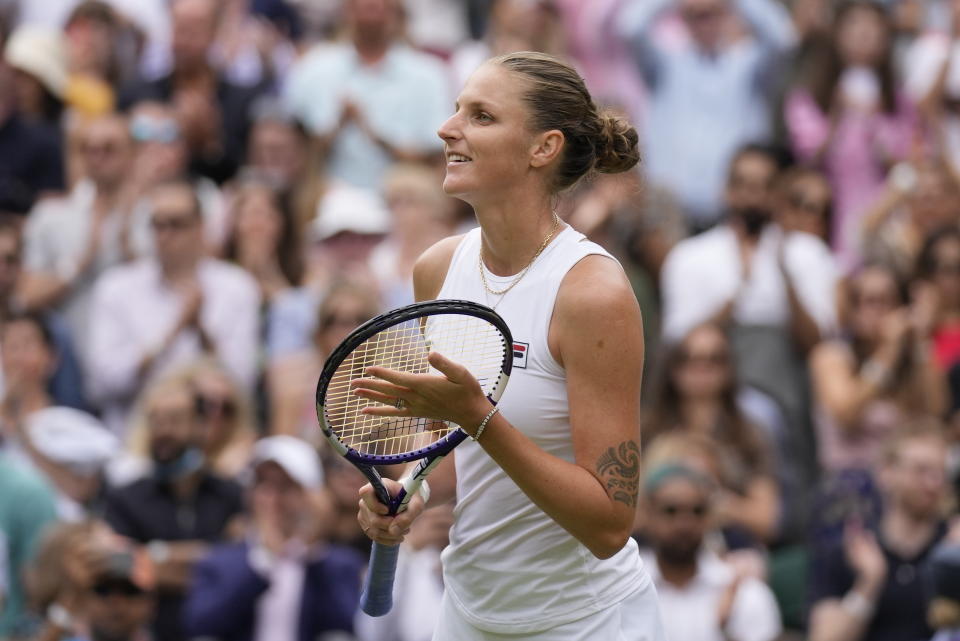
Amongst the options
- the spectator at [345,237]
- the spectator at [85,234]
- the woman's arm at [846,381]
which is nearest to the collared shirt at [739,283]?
the woman's arm at [846,381]

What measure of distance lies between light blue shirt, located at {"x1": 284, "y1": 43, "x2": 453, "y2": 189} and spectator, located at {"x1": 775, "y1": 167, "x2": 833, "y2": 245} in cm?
201

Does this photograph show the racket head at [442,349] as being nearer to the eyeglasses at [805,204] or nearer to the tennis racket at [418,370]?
the tennis racket at [418,370]

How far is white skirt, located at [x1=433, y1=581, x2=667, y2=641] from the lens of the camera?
370cm

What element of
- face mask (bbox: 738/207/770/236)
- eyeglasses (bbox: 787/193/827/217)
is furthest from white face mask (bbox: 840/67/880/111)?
face mask (bbox: 738/207/770/236)

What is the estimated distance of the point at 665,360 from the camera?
7.82 meters

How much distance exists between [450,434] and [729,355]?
14.8ft

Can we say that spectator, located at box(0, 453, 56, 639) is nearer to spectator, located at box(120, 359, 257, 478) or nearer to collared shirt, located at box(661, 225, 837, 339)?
spectator, located at box(120, 359, 257, 478)

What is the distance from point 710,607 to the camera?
20.8 ft

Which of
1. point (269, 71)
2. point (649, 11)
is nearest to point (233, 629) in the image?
point (269, 71)

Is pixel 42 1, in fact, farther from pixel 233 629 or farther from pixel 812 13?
pixel 233 629

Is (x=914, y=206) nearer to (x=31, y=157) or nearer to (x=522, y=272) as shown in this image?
(x=31, y=157)

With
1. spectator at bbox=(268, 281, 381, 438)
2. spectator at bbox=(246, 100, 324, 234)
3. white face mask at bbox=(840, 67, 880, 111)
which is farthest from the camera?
white face mask at bbox=(840, 67, 880, 111)

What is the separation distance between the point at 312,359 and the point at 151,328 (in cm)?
85

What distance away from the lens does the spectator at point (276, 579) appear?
6.50 m
